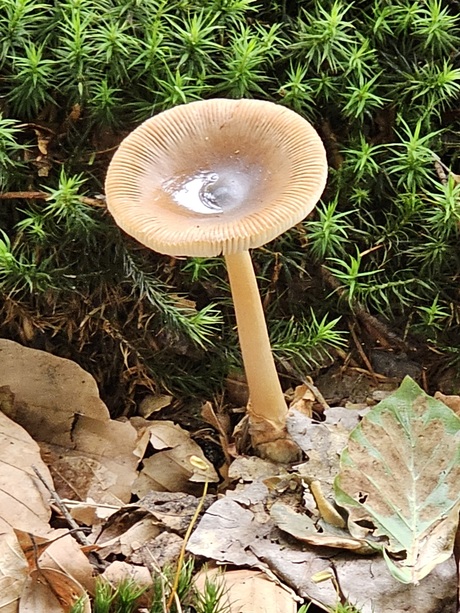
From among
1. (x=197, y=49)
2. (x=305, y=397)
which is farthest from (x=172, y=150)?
(x=305, y=397)

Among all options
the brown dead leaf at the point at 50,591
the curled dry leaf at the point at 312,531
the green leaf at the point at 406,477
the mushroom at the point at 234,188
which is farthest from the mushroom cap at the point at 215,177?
the brown dead leaf at the point at 50,591

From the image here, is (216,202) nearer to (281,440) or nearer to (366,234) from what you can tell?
(366,234)

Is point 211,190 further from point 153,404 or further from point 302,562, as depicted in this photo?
point 302,562

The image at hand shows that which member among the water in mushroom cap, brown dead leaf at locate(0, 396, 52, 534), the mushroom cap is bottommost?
brown dead leaf at locate(0, 396, 52, 534)

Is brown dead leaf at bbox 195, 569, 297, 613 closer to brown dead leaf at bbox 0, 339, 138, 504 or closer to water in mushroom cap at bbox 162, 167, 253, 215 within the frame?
brown dead leaf at bbox 0, 339, 138, 504

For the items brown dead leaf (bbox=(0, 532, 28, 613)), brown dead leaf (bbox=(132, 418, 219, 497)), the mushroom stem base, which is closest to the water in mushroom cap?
the mushroom stem base

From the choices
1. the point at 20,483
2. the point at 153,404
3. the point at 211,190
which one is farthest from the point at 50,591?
the point at 211,190
